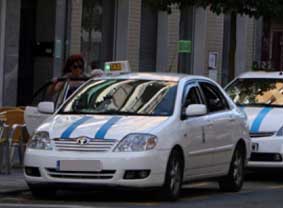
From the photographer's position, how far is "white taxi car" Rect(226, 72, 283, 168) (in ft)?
53.0

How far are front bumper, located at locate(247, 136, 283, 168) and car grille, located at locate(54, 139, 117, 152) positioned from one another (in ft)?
14.8

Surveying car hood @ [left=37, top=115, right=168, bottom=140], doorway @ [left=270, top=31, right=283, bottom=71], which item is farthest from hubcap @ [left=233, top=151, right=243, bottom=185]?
doorway @ [left=270, top=31, right=283, bottom=71]

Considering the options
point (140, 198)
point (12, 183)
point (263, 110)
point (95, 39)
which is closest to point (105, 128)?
point (140, 198)

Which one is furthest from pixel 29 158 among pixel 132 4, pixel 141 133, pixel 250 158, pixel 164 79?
pixel 132 4

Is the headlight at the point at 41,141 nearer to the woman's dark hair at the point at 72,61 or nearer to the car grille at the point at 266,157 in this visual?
the woman's dark hair at the point at 72,61

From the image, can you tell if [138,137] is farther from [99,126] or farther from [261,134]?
[261,134]

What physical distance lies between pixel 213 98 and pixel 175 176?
1.97 meters

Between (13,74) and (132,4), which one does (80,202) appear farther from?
(132,4)

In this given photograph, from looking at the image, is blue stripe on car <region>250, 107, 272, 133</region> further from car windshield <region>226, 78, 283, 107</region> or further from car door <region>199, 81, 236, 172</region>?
car door <region>199, 81, 236, 172</region>

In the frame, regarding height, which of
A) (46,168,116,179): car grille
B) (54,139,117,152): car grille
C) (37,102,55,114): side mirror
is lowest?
(46,168,116,179): car grille

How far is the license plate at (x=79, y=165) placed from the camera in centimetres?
1216

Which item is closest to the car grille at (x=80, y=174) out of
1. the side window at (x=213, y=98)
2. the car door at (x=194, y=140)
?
the car door at (x=194, y=140)

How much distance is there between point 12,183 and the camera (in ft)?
46.0

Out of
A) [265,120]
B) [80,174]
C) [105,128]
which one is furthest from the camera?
[265,120]
